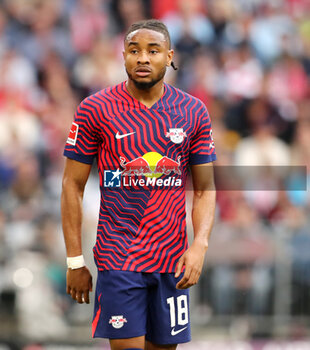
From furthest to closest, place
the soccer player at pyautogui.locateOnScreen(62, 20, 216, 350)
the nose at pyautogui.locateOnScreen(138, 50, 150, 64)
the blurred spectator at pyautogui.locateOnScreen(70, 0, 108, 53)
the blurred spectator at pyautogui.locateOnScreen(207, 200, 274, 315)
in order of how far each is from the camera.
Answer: the blurred spectator at pyautogui.locateOnScreen(70, 0, 108, 53)
the blurred spectator at pyautogui.locateOnScreen(207, 200, 274, 315)
the soccer player at pyautogui.locateOnScreen(62, 20, 216, 350)
the nose at pyautogui.locateOnScreen(138, 50, 150, 64)

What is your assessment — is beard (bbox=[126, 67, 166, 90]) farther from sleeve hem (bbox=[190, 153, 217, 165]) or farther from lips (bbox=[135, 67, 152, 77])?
sleeve hem (bbox=[190, 153, 217, 165])

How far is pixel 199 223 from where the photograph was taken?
478cm

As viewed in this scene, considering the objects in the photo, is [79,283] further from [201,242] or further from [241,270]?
[241,270]

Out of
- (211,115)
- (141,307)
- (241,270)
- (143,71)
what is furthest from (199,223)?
(211,115)

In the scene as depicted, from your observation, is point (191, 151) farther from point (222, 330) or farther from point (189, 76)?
point (189, 76)

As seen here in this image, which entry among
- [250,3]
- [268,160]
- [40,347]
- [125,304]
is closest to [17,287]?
[40,347]

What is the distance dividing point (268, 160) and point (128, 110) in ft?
19.1

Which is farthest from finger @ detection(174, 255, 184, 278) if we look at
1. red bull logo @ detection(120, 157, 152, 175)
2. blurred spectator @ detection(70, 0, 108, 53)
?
blurred spectator @ detection(70, 0, 108, 53)

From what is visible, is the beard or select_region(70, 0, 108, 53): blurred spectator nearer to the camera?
the beard

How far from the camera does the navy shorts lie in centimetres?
464

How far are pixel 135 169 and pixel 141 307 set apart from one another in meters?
0.80

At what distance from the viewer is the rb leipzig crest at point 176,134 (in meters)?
4.66

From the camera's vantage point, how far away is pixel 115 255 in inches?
183

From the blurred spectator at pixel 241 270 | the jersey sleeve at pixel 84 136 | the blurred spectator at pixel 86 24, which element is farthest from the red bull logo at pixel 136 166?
the blurred spectator at pixel 86 24
